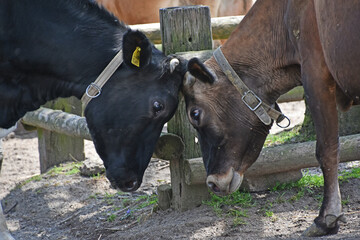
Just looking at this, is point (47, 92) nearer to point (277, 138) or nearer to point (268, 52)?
point (268, 52)

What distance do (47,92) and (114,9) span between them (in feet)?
14.0

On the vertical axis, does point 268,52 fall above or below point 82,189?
above

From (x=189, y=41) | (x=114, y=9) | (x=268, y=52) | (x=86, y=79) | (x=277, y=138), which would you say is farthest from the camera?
(x=114, y=9)

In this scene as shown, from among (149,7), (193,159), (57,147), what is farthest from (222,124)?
(149,7)

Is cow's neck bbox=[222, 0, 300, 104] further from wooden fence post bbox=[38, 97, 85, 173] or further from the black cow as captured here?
wooden fence post bbox=[38, 97, 85, 173]

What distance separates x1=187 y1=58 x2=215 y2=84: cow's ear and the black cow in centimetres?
8

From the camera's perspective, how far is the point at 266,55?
165 inches

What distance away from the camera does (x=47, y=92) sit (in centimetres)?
410

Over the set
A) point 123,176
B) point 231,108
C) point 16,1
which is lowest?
point 123,176

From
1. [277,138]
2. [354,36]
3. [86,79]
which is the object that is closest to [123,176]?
[86,79]

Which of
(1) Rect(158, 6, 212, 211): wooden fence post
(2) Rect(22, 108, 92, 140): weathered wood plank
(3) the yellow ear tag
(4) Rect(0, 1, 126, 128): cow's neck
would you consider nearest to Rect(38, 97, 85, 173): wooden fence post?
(2) Rect(22, 108, 92, 140): weathered wood plank

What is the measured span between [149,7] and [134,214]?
3.83 metres

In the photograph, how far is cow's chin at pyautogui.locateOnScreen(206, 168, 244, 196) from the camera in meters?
4.12

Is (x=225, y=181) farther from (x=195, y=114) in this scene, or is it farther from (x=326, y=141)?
(x=326, y=141)
